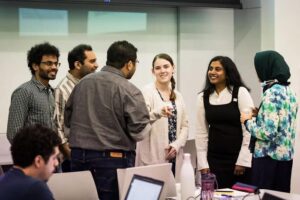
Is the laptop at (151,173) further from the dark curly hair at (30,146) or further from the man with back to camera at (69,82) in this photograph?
the man with back to camera at (69,82)

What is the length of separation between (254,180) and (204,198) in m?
1.04

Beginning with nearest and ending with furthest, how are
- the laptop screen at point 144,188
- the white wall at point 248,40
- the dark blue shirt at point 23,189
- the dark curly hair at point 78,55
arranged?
1. the dark blue shirt at point 23,189
2. the laptop screen at point 144,188
3. the dark curly hair at point 78,55
4. the white wall at point 248,40

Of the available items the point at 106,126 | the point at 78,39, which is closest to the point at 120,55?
the point at 106,126

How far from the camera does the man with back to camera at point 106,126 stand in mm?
3094

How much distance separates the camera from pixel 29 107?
3.32m

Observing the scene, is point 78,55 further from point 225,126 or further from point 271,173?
point 271,173

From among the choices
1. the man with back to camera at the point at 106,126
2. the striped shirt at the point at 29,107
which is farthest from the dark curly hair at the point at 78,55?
the man with back to camera at the point at 106,126

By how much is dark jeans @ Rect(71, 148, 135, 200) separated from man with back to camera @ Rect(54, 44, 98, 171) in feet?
1.37

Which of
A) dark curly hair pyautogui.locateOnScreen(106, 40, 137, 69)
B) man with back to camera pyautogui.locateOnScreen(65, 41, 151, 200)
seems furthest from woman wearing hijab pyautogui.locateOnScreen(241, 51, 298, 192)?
dark curly hair pyautogui.locateOnScreen(106, 40, 137, 69)

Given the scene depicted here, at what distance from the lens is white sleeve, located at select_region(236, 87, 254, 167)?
3.66 m

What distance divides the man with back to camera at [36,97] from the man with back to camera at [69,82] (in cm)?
7

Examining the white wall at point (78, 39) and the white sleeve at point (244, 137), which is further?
the white wall at point (78, 39)

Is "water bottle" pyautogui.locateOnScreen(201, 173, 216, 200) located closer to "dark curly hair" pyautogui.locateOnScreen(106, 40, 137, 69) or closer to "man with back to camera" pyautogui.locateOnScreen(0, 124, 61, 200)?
"man with back to camera" pyautogui.locateOnScreen(0, 124, 61, 200)

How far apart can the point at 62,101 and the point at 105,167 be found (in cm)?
77
